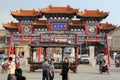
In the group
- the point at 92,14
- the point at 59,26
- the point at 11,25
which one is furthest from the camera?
the point at 11,25

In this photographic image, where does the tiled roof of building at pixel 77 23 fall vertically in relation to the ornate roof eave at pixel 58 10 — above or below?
below

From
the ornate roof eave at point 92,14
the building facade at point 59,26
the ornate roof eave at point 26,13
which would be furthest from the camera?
the ornate roof eave at point 26,13

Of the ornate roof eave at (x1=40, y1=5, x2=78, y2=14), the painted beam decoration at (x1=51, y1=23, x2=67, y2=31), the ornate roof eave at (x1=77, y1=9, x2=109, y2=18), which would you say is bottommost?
the painted beam decoration at (x1=51, y1=23, x2=67, y2=31)

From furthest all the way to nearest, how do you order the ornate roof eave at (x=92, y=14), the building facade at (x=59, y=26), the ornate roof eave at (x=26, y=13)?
the ornate roof eave at (x=26, y=13), the ornate roof eave at (x=92, y=14), the building facade at (x=59, y=26)

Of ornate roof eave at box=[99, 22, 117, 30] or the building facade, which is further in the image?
ornate roof eave at box=[99, 22, 117, 30]

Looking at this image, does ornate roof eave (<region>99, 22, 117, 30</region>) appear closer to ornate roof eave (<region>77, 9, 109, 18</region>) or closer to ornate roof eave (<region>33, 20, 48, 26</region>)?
ornate roof eave (<region>77, 9, 109, 18</region>)

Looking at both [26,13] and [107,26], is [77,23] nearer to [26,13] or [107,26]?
[107,26]

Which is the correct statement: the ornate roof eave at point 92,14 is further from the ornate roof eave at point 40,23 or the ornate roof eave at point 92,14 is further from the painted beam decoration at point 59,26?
the ornate roof eave at point 40,23

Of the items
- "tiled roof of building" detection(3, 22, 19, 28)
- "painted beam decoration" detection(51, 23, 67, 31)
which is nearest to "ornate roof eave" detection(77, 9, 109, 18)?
"painted beam decoration" detection(51, 23, 67, 31)

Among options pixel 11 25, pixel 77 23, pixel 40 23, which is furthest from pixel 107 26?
pixel 11 25

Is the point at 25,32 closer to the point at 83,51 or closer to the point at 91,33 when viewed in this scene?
the point at 91,33

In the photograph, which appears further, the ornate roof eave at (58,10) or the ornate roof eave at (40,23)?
the ornate roof eave at (58,10)

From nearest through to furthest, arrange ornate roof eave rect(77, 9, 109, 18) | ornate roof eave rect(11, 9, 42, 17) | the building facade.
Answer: the building facade < ornate roof eave rect(77, 9, 109, 18) < ornate roof eave rect(11, 9, 42, 17)

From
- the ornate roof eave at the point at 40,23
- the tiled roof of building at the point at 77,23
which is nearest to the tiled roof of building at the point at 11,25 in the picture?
the ornate roof eave at the point at 40,23
